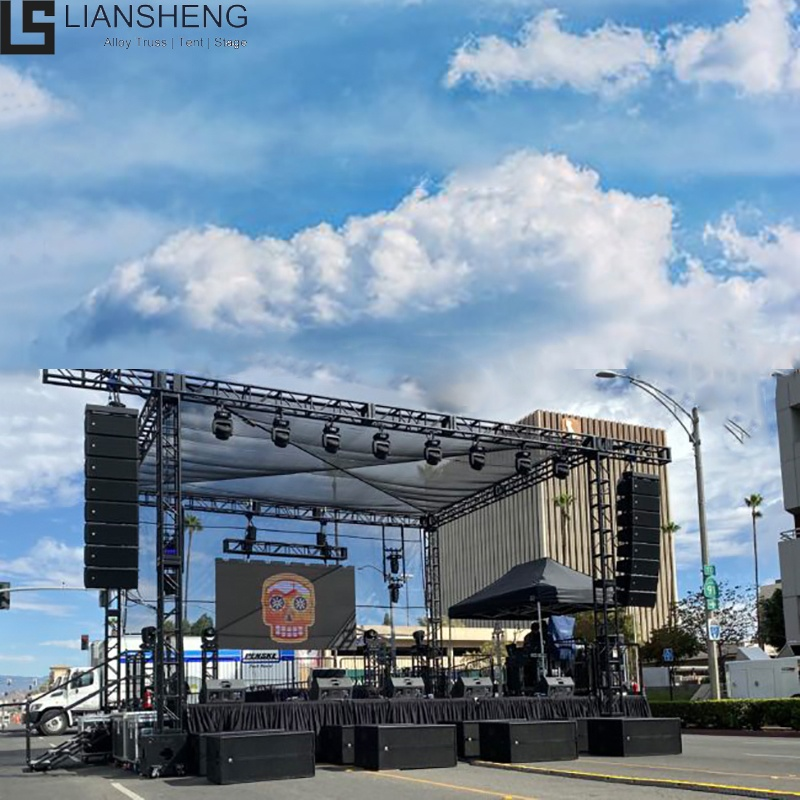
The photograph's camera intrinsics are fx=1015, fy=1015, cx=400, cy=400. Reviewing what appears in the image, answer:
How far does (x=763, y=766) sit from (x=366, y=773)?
18.9ft

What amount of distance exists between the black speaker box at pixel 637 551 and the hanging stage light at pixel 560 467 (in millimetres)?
2726

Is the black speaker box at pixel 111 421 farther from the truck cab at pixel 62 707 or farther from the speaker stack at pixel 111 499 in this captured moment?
the truck cab at pixel 62 707

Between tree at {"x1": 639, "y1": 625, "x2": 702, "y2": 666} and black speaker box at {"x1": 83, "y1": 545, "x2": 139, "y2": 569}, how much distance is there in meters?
43.8

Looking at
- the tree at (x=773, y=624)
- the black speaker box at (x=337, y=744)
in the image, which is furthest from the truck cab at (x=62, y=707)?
the tree at (x=773, y=624)

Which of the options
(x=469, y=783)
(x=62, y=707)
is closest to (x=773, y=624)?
(x=62, y=707)

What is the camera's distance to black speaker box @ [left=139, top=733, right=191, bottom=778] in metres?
15.9

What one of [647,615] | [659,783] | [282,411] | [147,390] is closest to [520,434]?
[282,411]

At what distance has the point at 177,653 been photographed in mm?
17234

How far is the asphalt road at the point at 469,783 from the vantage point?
38.3 ft

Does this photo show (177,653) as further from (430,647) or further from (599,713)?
(430,647)

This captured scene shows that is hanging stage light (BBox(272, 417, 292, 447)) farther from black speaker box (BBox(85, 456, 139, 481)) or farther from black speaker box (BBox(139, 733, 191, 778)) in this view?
black speaker box (BBox(139, 733, 191, 778))

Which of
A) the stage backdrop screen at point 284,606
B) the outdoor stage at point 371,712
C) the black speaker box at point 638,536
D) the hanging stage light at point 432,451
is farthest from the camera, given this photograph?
the stage backdrop screen at point 284,606

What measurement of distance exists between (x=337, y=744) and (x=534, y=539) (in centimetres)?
7796

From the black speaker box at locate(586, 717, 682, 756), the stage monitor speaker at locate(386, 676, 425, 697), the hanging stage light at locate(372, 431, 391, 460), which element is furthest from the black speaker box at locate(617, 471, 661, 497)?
the black speaker box at locate(586, 717, 682, 756)
